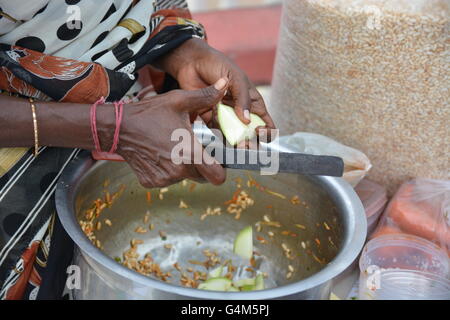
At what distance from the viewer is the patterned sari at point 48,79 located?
1184 millimetres

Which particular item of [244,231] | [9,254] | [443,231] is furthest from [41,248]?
[443,231]

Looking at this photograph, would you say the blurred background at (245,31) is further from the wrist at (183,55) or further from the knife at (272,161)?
the knife at (272,161)

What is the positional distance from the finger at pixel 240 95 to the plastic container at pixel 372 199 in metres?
0.48

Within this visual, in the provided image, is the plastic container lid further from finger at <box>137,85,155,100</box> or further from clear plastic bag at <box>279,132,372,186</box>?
finger at <box>137,85,155,100</box>

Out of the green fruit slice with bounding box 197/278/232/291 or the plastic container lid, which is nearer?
the green fruit slice with bounding box 197/278/232/291

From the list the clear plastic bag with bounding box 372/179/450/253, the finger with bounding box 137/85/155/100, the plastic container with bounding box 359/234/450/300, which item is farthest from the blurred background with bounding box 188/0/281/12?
the plastic container with bounding box 359/234/450/300

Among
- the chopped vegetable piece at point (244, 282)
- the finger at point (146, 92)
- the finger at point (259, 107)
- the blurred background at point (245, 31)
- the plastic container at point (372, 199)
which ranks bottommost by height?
the blurred background at point (245, 31)

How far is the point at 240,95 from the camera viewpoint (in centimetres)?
137

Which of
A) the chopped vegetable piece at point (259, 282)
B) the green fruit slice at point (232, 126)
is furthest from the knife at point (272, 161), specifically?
the chopped vegetable piece at point (259, 282)

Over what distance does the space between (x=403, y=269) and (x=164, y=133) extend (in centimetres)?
71

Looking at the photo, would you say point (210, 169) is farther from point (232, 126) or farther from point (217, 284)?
point (217, 284)

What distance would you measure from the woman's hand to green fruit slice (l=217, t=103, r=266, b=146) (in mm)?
16

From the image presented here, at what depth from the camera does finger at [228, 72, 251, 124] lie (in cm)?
133
